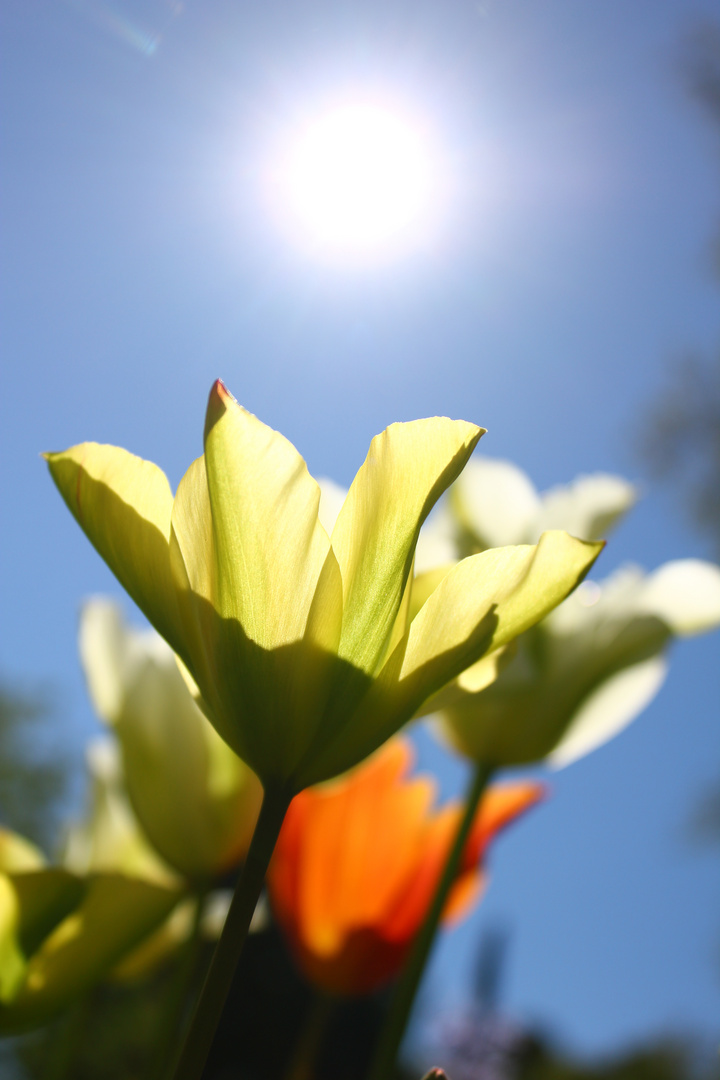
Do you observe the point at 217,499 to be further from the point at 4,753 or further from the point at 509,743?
the point at 4,753

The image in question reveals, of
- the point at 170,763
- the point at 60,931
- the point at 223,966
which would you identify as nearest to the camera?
the point at 223,966

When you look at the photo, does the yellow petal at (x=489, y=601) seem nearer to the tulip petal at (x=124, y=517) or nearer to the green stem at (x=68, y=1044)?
the tulip petal at (x=124, y=517)

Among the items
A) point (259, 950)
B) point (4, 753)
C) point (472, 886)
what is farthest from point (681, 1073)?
point (472, 886)

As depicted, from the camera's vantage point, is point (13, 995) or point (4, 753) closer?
point (13, 995)

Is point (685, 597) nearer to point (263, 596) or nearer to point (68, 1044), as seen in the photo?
point (263, 596)

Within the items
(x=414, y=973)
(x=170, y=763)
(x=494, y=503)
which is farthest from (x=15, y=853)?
(x=494, y=503)

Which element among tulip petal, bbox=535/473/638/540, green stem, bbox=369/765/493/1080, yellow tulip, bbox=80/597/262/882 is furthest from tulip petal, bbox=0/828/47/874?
tulip petal, bbox=535/473/638/540
